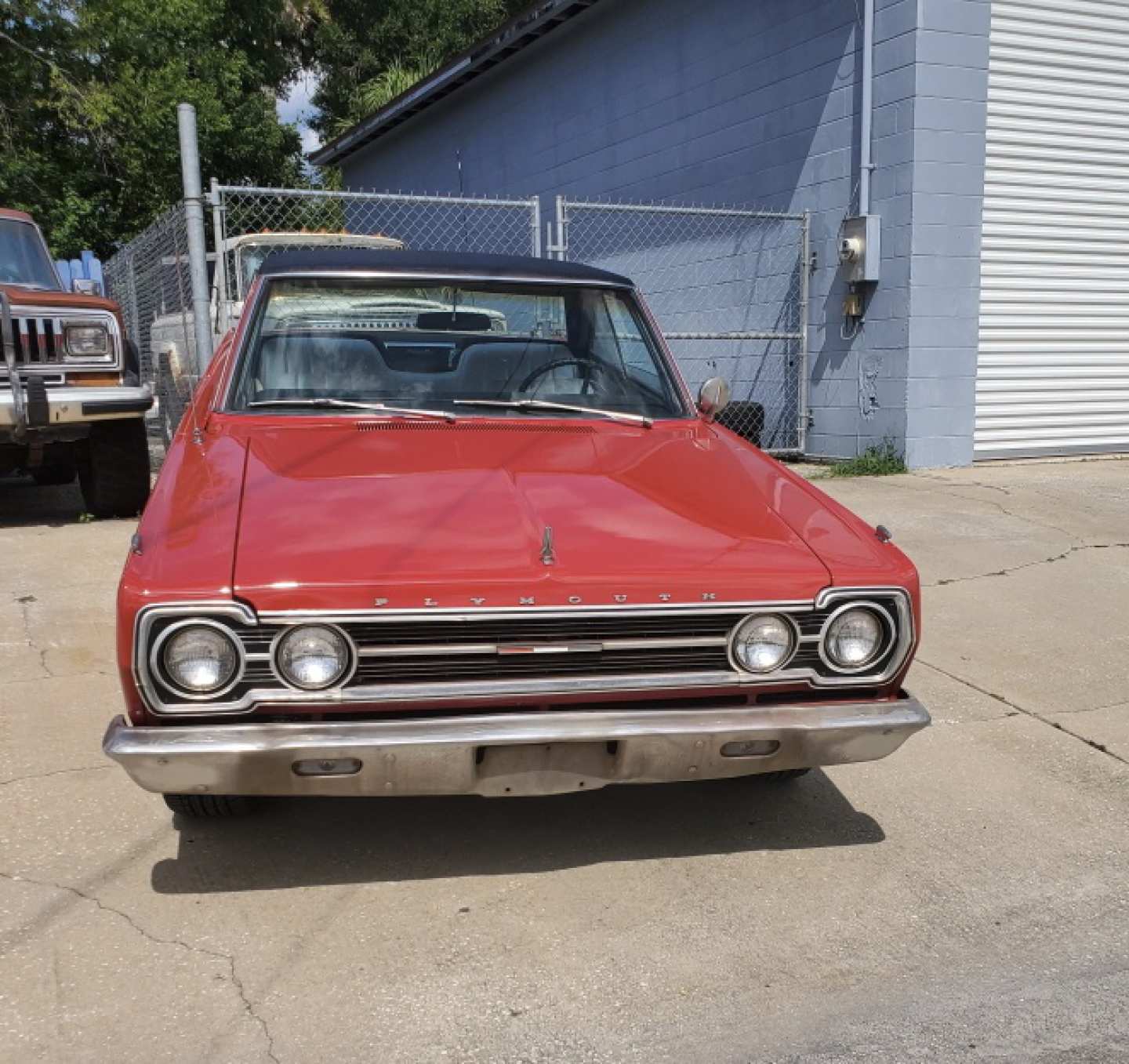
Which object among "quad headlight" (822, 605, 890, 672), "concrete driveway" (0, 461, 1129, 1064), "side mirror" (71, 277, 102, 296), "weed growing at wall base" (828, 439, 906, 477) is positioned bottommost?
"concrete driveway" (0, 461, 1129, 1064)

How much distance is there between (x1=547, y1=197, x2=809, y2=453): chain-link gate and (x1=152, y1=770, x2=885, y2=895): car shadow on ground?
6.12m

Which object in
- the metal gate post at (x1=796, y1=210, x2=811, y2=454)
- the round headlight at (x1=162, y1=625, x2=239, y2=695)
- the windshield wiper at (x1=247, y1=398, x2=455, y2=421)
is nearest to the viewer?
the round headlight at (x1=162, y1=625, x2=239, y2=695)

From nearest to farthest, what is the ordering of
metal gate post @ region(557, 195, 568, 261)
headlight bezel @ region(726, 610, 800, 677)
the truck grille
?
headlight bezel @ region(726, 610, 800, 677) → the truck grille → metal gate post @ region(557, 195, 568, 261)

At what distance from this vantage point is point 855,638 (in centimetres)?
268

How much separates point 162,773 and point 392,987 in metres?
0.71

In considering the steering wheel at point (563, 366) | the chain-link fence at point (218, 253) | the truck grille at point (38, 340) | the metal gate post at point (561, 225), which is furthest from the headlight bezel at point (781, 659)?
the metal gate post at point (561, 225)

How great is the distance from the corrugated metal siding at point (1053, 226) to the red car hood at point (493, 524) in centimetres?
716

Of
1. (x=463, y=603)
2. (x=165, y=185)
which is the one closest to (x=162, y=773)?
(x=463, y=603)

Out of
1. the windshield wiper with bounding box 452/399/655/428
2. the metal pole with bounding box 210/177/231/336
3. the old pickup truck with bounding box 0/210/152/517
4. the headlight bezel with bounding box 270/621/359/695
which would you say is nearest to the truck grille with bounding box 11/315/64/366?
the old pickup truck with bounding box 0/210/152/517

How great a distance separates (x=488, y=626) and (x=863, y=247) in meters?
7.58

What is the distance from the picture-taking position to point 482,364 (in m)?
3.90

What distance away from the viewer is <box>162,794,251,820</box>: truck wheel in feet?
9.48

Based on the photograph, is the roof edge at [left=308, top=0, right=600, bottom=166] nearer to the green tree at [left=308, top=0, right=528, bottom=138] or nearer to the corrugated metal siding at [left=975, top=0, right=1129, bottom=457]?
the corrugated metal siding at [left=975, top=0, right=1129, bottom=457]

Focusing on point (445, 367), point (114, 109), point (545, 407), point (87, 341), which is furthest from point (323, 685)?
point (114, 109)
